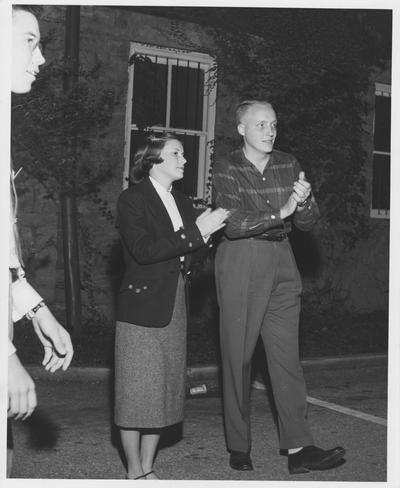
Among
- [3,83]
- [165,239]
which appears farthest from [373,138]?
[3,83]

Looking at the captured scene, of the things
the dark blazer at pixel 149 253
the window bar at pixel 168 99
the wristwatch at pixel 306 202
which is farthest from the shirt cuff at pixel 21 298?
the window bar at pixel 168 99

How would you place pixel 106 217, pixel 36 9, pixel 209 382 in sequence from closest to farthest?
1. pixel 209 382
2. pixel 36 9
3. pixel 106 217

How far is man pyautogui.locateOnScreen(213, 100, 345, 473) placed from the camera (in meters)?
4.20

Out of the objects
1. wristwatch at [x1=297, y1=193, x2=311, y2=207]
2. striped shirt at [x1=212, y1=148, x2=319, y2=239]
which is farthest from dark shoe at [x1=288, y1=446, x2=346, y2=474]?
wristwatch at [x1=297, y1=193, x2=311, y2=207]

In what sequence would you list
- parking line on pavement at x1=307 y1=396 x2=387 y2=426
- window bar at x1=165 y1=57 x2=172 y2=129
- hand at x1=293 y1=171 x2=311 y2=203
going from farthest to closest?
window bar at x1=165 y1=57 x2=172 y2=129
parking line on pavement at x1=307 y1=396 x2=387 y2=426
hand at x1=293 y1=171 x2=311 y2=203

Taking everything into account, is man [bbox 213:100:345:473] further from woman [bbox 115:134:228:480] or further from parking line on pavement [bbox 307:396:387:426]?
parking line on pavement [bbox 307:396:387:426]

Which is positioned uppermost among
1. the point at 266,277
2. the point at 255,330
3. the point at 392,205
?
the point at 392,205

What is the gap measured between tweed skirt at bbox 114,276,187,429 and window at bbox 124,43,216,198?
19.0 feet

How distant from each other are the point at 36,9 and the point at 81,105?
45.0 inches

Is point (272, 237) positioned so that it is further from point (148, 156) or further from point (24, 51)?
point (24, 51)

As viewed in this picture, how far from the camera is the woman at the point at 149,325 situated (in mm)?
3787

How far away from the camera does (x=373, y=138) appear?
11.3 metres

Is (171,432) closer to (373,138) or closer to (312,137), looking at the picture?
(312,137)

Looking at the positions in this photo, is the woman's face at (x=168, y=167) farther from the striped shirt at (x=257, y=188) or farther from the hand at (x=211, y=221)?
the hand at (x=211, y=221)
